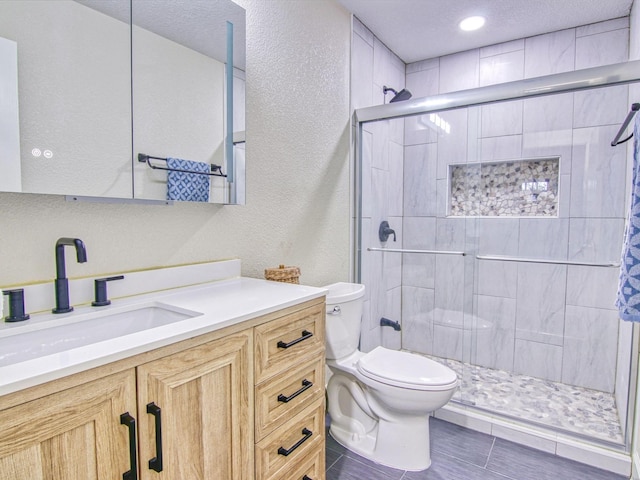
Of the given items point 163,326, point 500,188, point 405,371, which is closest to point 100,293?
point 163,326

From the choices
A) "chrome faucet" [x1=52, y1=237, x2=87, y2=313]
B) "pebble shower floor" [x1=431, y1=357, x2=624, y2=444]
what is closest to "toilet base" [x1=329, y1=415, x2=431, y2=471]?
"pebble shower floor" [x1=431, y1=357, x2=624, y2=444]

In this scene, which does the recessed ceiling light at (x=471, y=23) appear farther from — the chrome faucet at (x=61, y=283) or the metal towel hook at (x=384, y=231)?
the chrome faucet at (x=61, y=283)

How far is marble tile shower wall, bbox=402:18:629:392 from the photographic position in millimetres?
2441

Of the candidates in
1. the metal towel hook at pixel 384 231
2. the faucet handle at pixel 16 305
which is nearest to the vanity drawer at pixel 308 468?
the faucet handle at pixel 16 305

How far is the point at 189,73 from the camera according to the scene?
145cm

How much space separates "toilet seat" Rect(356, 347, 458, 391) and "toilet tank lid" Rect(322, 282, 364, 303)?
345 mm

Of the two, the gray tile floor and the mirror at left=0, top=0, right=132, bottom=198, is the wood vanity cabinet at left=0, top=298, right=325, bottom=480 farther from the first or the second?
the mirror at left=0, top=0, right=132, bottom=198

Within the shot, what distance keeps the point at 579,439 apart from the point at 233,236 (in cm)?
206

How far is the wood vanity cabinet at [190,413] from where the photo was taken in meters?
0.68

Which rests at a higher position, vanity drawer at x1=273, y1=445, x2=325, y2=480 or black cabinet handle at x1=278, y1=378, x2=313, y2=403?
black cabinet handle at x1=278, y1=378, x2=313, y2=403

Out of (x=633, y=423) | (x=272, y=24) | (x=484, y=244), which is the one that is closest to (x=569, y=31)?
(x=484, y=244)

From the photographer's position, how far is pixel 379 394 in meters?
1.83

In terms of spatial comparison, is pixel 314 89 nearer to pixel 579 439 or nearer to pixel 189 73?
pixel 189 73

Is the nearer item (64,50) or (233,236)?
(64,50)
